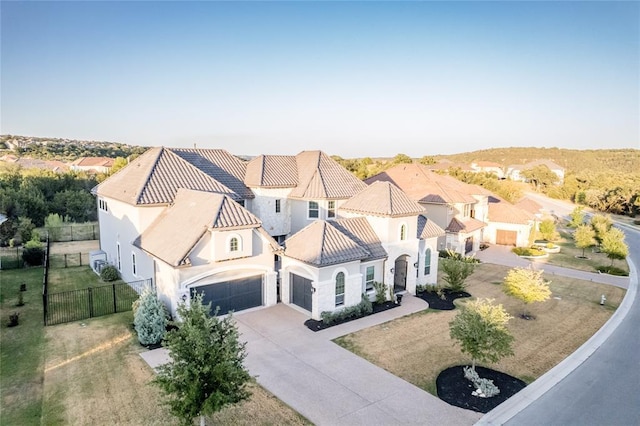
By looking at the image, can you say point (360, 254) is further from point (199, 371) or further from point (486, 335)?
point (199, 371)

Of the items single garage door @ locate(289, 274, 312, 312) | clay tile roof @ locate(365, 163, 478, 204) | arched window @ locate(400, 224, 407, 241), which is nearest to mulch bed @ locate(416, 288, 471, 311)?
arched window @ locate(400, 224, 407, 241)

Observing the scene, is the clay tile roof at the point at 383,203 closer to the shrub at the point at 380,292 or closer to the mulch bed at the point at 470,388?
the shrub at the point at 380,292

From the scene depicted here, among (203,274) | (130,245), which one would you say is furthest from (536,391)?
(130,245)

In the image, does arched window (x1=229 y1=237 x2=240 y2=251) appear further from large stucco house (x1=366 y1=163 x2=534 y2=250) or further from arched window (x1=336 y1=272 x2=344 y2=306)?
large stucco house (x1=366 y1=163 x2=534 y2=250)

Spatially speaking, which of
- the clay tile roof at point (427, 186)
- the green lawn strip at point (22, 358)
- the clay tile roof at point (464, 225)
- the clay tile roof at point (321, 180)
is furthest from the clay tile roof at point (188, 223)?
the clay tile roof at point (427, 186)

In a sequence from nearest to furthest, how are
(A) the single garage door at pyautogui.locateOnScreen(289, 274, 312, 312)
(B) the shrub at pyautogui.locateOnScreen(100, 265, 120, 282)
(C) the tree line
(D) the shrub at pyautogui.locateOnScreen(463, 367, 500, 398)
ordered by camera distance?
(D) the shrub at pyautogui.locateOnScreen(463, 367, 500, 398)
(A) the single garage door at pyautogui.locateOnScreen(289, 274, 312, 312)
(B) the shrub at pyautogui.locateOnScreen(100, 265, 120, 282)
(C) the tree line
